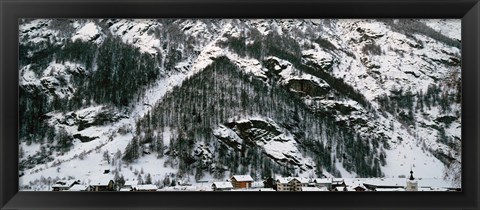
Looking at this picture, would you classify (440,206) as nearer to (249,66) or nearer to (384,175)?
(384,175)

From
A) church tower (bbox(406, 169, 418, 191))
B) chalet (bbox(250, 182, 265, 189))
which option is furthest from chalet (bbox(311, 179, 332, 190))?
church tower (bbox(406, 169, 418, 191))

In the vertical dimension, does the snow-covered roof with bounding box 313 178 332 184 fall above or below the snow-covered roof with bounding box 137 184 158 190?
above

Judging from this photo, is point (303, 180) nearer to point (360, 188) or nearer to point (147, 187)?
point (360, 188)

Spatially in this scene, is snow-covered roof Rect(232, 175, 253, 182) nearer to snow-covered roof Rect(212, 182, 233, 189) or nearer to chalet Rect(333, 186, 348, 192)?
snow-covered roof Rect(212, 182, 233, 189)

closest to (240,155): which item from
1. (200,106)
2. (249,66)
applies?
(200,106)

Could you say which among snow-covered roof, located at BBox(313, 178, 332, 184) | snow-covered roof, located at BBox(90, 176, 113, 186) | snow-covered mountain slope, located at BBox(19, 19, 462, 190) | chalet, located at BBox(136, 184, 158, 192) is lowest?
chalet, located at BBox(136, 184, 158, 192)

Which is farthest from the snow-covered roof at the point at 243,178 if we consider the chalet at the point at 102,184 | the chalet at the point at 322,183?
the chalet at the point at 102,184

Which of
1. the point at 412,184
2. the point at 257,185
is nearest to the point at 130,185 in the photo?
the point at 257,185

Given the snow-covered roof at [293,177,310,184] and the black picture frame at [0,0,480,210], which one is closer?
the black picture frame at [0,0,480,210]
